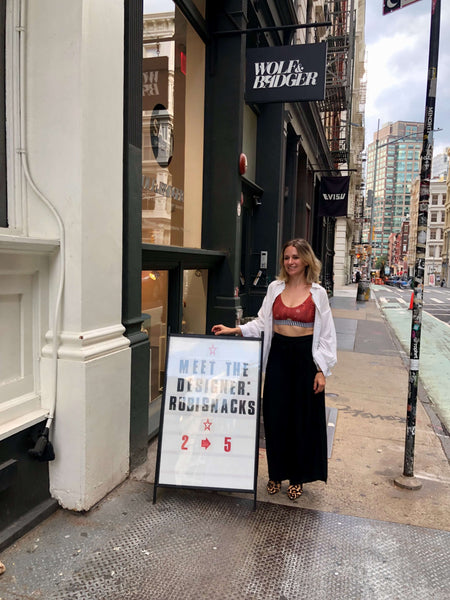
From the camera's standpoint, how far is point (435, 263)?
8950cm

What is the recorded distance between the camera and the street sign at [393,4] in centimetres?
359

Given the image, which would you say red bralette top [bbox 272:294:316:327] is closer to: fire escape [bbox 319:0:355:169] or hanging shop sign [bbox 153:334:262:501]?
hanging shop sign [bbox 153:334:262:501]

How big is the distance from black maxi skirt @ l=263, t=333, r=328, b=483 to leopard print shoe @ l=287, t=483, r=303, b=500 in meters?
0.06

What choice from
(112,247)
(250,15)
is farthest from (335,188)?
(112,247)

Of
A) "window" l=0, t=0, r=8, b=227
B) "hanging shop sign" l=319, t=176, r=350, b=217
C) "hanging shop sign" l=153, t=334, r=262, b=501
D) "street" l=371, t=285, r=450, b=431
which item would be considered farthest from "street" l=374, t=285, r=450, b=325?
"window" l=0, t=0, r=8, b=227

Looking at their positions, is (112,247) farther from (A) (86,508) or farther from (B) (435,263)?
(B) (435,263)

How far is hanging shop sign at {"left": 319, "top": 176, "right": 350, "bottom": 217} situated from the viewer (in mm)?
16578

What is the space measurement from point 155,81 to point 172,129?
614 mm

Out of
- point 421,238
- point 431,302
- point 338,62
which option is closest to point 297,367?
point 421,238

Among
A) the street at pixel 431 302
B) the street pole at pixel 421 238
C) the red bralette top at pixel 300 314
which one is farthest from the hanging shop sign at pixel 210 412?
the street at pixel 431 302

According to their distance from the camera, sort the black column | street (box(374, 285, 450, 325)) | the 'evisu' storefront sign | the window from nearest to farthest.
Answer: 1. the window
2. the black column
3. the 'evisu' storefront sign
4. street (box(374, 285, 450, 325))

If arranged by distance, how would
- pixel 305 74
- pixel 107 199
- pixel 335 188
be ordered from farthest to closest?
pixel 335 188 < pixel 305 74 < pixel 107 199

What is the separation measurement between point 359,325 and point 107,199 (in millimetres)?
12760

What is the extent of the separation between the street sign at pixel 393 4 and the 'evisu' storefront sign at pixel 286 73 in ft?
7.18
